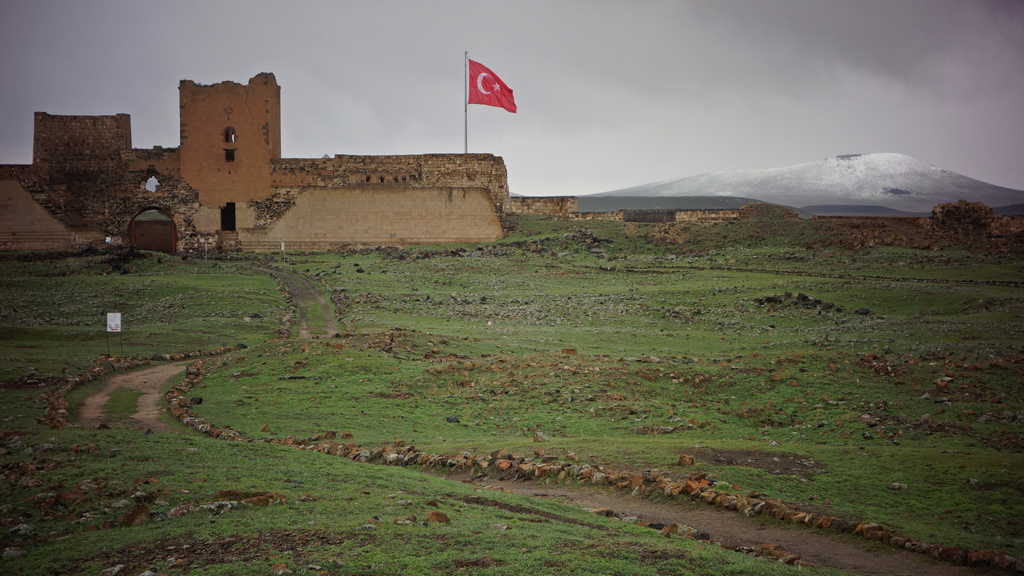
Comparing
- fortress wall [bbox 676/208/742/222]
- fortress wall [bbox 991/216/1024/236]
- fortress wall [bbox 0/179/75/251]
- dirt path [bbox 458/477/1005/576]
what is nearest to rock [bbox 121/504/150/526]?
dirt path [bbox 458/477/1005/576]

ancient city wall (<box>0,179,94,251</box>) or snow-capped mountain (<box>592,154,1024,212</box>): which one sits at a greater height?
Result: snow-capped mountain (<box>592,154,1024,212</box>)

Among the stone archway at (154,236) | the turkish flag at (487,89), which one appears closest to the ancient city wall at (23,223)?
the stone archway at (154,236)

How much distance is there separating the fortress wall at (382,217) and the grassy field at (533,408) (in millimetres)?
16340

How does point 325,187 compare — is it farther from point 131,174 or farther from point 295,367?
point 295,367

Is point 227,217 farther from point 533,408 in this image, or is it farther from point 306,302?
point 533,408

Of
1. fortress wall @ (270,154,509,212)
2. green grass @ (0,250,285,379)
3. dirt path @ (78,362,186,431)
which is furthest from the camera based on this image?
fortress wall @ (270,154,509,212)

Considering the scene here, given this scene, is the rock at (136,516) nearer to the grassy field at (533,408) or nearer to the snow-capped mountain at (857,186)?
the grassy field at (533,408)

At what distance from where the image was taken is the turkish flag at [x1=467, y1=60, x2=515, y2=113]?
156 feet

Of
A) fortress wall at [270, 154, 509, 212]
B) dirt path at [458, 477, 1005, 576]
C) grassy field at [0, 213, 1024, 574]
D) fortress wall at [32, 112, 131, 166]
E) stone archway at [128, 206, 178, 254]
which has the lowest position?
dirt path at [458, 477, 1005, 576]

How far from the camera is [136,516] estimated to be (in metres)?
6.88

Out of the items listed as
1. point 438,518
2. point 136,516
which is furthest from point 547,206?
point 136,516

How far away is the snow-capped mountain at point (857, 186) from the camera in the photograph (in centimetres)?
10494

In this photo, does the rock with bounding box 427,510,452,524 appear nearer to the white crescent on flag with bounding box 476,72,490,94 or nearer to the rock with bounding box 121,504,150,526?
the rock with bounding box 121,504,150,526

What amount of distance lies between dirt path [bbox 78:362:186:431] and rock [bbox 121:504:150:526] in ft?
17.9
